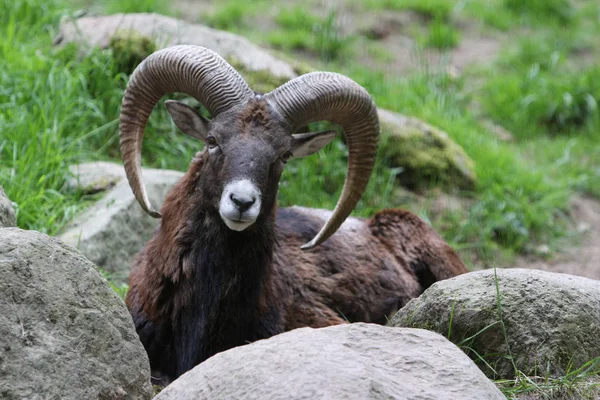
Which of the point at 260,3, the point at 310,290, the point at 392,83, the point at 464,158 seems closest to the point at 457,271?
the point at 310,290

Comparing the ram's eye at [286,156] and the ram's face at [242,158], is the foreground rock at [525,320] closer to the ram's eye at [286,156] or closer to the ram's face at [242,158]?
the ram's face at [242,158]

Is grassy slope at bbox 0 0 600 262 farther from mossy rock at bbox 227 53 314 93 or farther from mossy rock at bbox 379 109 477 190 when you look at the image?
mossy rock at bbox 227 53 314 93

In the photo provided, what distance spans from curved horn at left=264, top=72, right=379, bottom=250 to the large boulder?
8.70ft

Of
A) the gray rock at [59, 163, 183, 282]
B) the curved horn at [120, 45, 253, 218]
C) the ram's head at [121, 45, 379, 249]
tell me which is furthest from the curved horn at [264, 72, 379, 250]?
the gray rock at [59, 163, 183, 282]

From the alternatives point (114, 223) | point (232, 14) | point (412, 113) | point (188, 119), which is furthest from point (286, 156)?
point (232, 14)

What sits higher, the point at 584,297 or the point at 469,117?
the point at 584,297

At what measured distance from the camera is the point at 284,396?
9.85ft

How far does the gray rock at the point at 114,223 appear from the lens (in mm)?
6262

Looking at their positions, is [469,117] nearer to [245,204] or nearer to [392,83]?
[392,83]

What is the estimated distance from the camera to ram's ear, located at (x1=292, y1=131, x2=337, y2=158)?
5551mm

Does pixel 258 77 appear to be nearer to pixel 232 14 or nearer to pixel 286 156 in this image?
pixel 286 156

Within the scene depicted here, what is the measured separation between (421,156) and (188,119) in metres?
3.85

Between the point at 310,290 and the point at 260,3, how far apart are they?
22.4ft

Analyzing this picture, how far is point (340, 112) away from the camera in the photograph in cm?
551
